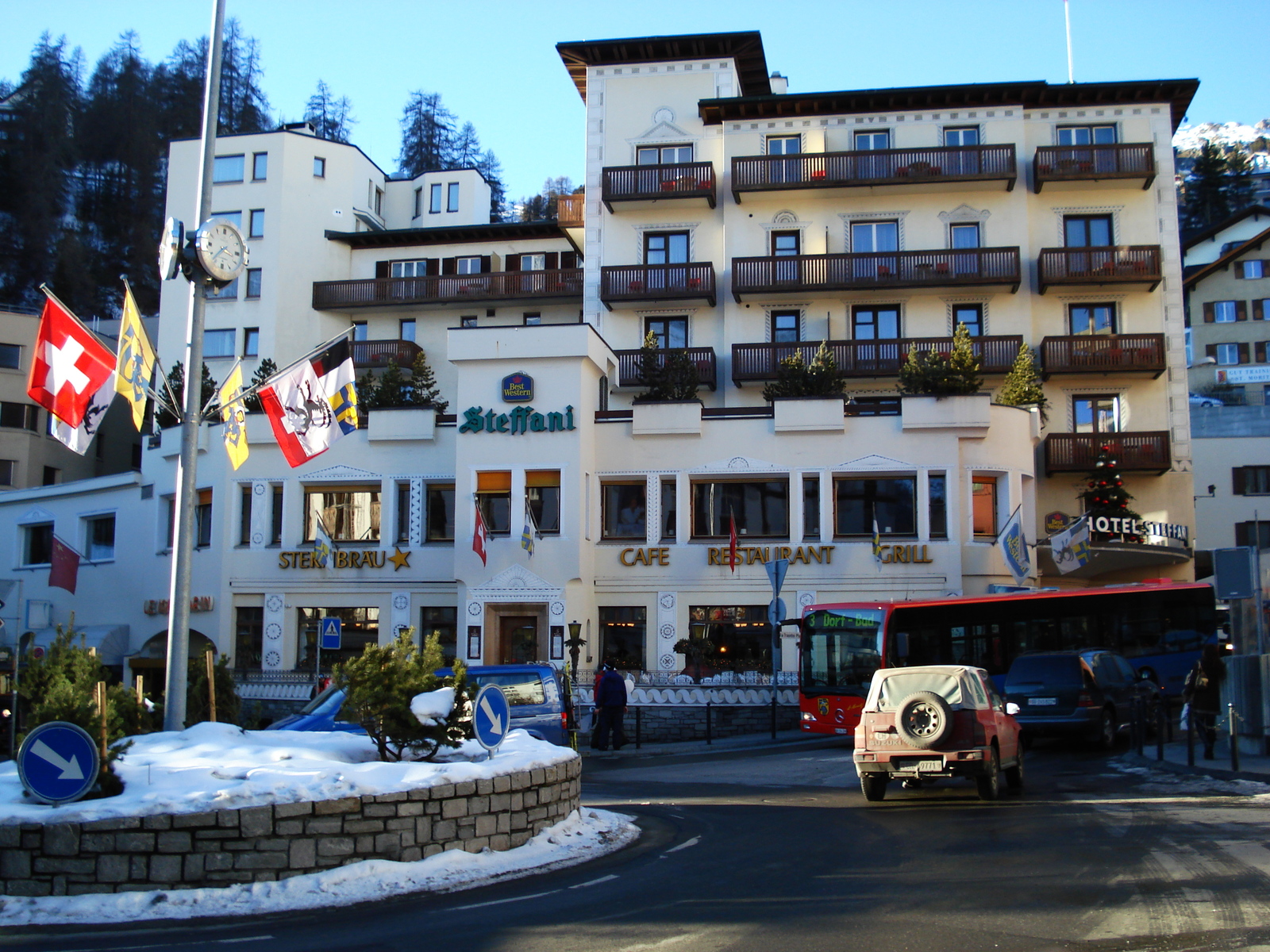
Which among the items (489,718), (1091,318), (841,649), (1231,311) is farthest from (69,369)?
(1231,311)

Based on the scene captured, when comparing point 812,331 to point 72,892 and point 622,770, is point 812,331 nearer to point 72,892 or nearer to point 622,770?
point 622,770

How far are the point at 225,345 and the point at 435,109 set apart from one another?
2371 inches

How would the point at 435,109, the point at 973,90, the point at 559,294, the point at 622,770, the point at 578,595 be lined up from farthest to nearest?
the point at 435,109 → the point at 559,294 → the point at 973,90 → the point at 578,595 → the point at 622,770

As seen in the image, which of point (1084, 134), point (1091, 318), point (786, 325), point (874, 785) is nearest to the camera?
point (874, 785)

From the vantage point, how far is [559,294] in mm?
46500

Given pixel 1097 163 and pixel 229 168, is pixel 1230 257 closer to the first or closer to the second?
pixel 1097 163

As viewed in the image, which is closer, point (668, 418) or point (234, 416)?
point (234, 416)

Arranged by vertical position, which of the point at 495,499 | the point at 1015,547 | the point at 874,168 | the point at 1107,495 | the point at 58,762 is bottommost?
the point at 58,762

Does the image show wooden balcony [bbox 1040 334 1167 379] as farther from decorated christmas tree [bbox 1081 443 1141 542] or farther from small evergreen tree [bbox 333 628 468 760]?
small evergreen tree [bbox 333 628 468 760]

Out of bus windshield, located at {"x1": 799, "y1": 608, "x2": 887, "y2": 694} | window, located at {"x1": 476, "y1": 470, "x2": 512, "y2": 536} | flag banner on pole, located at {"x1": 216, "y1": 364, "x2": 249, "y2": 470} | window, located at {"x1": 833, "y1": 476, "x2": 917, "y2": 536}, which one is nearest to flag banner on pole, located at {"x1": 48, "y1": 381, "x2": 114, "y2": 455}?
flag banner on pole, located at {"x1": 216, "y1": 364, "x2": 249, "y2": 470}

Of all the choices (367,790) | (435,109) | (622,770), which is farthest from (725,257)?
(435,109)

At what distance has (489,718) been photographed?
11445mm

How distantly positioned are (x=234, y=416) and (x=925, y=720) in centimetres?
898

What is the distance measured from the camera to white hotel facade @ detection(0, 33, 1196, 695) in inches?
1298
